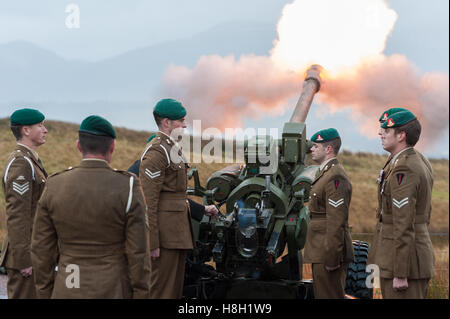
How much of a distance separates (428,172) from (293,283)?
2.89 metres

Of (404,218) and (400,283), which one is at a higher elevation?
(404,218)

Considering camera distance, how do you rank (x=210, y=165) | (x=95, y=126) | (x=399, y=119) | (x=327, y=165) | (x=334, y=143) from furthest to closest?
(x=210, y=165) → (x=334, y=143) → (x=327, y=165) → (x=399, y=119) → (x=95, y=126)

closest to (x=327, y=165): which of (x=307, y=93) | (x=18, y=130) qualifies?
(x=18, y=130)

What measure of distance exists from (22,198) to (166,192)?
1.32 m

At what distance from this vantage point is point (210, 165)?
2634cm

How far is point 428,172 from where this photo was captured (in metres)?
5.22

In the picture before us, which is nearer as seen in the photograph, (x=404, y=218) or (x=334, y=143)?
(x=404, y=218)

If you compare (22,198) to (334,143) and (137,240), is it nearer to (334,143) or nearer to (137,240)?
(137,240)

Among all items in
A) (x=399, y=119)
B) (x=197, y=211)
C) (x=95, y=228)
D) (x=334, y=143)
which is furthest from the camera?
(x=197, y=211)

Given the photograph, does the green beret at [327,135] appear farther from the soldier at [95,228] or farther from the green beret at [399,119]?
the soldier at [95,228]

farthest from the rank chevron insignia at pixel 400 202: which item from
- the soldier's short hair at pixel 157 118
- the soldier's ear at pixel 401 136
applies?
the soldier's short hair at pixel 157 118

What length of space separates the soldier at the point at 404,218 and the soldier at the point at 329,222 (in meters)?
0.78

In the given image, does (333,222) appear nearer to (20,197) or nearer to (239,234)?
(239,234)

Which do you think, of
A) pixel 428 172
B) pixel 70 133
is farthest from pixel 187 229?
pixel 70 133
